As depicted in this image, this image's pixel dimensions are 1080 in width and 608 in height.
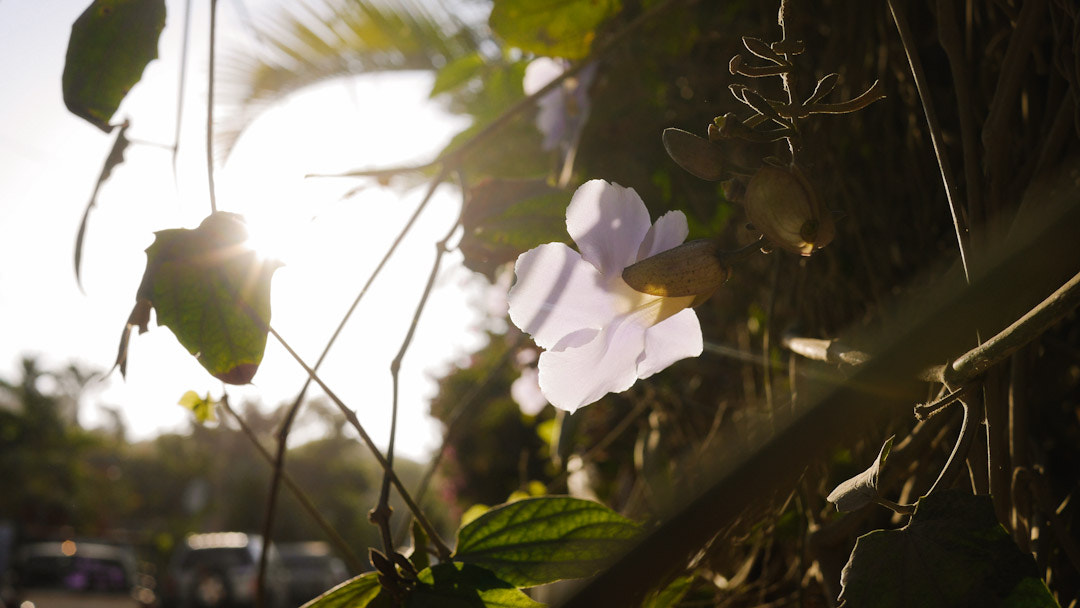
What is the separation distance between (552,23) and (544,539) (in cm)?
37

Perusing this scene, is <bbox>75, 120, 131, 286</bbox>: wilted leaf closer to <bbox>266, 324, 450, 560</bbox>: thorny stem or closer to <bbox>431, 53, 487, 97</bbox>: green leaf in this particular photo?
<bbox>266, 324, 450, 560</bbox>: thorny stem

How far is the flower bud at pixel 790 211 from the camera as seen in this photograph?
0.20 m

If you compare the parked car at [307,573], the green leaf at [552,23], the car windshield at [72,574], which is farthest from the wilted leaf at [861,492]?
the car windshield at [72,574]

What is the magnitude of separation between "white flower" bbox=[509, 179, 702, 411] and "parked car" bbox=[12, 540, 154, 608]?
953 cm

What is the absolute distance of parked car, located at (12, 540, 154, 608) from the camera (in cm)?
845

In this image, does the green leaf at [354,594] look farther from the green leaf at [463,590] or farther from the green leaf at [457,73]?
the green leaf at [457,73]

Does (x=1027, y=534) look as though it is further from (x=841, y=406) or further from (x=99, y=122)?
(x=99, y=122)

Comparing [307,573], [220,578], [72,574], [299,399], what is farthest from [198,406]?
[307,573]

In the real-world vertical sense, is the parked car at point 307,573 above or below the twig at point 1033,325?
above

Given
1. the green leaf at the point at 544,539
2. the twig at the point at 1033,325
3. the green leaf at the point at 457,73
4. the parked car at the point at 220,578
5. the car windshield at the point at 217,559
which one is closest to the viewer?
the twig at the point at 1033,325

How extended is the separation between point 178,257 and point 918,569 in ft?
0.86

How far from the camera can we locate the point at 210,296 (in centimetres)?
29

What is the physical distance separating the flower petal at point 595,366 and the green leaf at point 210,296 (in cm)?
11

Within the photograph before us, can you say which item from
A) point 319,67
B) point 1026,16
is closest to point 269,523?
point 1026,16
